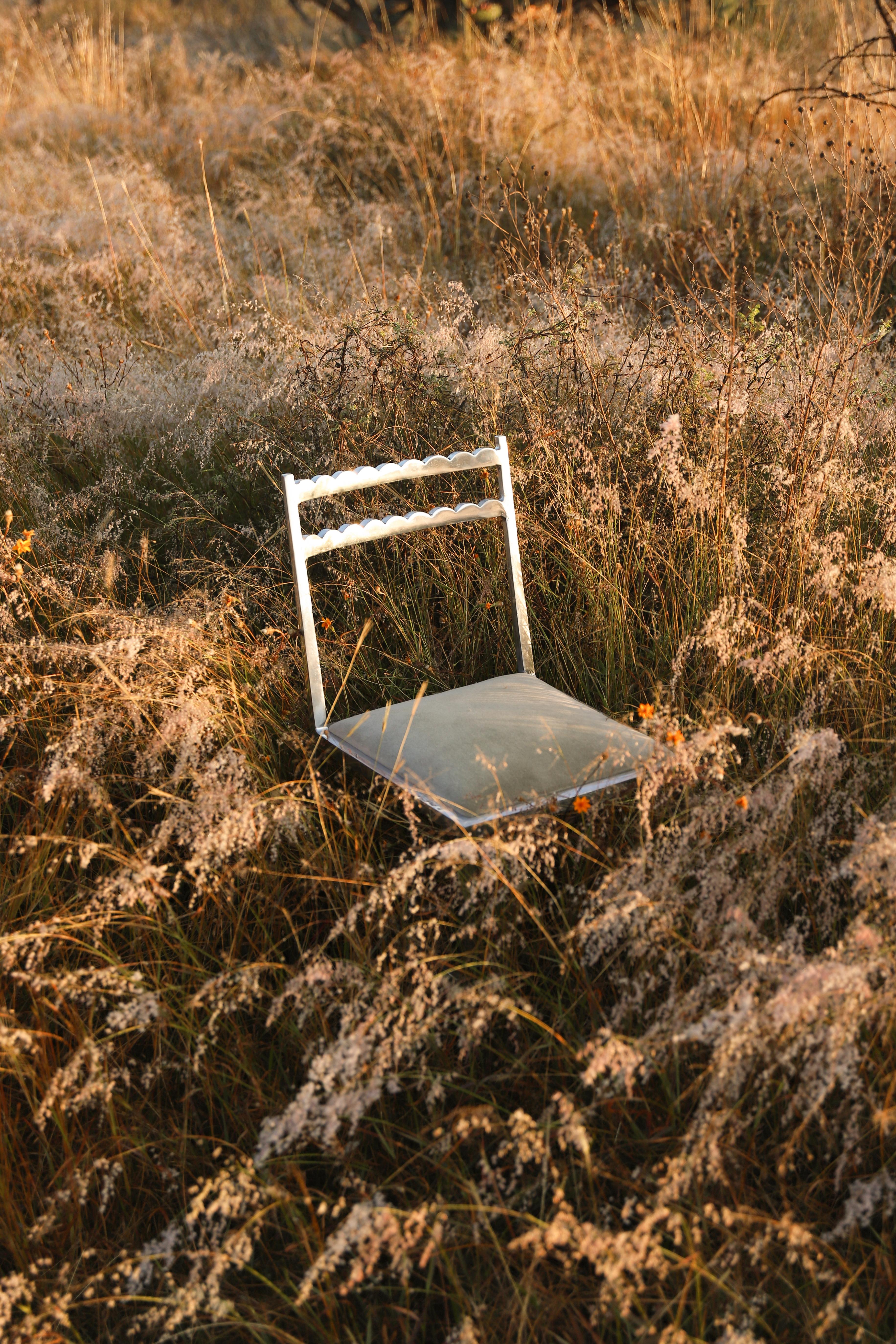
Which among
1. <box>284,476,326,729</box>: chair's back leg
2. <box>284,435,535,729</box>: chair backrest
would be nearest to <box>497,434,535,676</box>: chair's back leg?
<box>284,435,535,729</box>: chair backrest

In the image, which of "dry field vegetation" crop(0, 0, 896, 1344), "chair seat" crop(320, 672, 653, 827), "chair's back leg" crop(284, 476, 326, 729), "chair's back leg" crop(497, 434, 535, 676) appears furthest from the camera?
"chair's back leg" crop(497, 434, 535, 676)

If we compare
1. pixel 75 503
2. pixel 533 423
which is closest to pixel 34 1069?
pixel 75 503

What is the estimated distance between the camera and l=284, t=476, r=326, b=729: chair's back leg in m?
1.78

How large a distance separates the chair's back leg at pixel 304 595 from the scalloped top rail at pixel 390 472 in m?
0.02

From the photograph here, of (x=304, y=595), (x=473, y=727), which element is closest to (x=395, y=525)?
(x=304, y=595)

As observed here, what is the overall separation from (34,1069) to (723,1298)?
0.94m

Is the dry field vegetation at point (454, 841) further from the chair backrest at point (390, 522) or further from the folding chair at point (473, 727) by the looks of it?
the chair backrest at point (390, 522)

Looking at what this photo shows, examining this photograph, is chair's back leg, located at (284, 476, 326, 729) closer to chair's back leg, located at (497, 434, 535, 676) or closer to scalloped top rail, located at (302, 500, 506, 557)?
scalloped top rail, located at (302, 500, 506, 557)

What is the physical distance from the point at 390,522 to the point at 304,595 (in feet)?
0.73

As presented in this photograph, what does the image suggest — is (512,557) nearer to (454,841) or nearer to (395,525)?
(395,525)

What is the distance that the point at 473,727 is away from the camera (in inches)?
70.6

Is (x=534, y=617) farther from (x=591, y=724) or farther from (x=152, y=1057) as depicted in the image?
(x=152, y=1057)

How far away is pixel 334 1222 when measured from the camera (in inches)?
53.4

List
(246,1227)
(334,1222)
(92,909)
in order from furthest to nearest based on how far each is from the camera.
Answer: (92,909), (334,1222), (246,1227)
